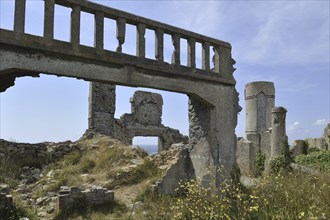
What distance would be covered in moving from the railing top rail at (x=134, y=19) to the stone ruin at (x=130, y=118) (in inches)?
326

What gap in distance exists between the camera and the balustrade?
6317 mm

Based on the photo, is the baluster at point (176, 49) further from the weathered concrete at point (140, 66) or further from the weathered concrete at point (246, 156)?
the weathered concrete at point (246, 156)

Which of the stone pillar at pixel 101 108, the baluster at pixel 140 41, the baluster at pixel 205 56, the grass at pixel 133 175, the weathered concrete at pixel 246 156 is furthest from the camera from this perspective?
the weathered concrete at pixel 246 156

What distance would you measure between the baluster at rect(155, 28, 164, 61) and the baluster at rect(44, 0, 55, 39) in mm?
2499

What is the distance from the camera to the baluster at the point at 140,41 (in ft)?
24.9

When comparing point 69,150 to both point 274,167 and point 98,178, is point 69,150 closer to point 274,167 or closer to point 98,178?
point 98,178

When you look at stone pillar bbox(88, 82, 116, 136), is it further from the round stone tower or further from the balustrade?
the round stone tower

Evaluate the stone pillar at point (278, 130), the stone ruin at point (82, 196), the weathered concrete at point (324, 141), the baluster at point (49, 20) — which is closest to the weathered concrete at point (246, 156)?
the stone pillar at point (278, 130)

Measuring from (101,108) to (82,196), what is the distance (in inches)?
325

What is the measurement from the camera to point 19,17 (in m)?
5.94

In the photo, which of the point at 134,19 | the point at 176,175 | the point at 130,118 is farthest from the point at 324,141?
the point at 134,19

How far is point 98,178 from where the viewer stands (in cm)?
1078

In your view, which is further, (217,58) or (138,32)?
(217,58)

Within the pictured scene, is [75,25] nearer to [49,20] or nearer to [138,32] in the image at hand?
[49,20]
